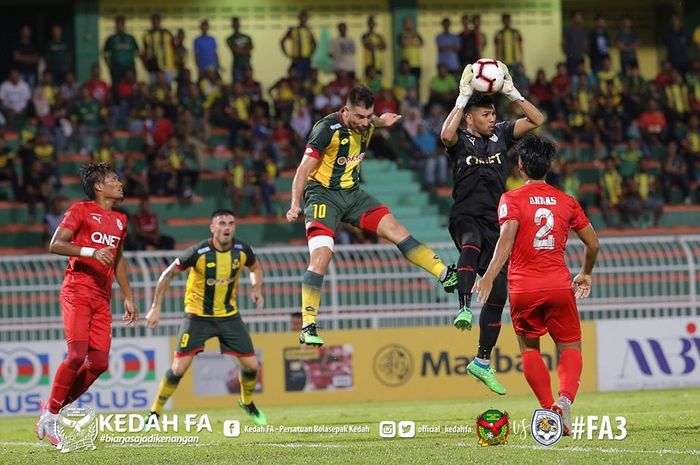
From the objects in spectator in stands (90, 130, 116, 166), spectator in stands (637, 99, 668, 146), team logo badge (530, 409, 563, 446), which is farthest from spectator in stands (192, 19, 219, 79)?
team logo badge (530, 409, 563, 446)

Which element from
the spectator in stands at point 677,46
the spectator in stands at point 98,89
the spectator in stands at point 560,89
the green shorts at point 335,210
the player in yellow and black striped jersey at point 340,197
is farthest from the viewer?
the spectator in stands at point 677,46

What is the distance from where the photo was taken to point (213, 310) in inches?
572

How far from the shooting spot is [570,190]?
Answer: 23109 millimetres

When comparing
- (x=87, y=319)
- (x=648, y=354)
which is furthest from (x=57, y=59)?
(x=87, y=319)

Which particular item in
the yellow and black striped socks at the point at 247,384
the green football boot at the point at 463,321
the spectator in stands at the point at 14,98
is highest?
the spectator in stands at the point at 14,98

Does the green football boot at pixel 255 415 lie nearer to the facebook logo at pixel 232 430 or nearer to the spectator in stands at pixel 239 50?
the facebook logo at pixel 232 430

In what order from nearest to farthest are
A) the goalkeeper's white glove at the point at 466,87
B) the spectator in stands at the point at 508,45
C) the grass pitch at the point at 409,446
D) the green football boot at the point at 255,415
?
1. the grass pitch at the point at 409,446
2. the goalkeeper's white glove at the point at 466,87
3. the green football boot at the point at 255,415
4. the spectator in stands at the point at 508,45

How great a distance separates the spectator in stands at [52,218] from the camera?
20938mm

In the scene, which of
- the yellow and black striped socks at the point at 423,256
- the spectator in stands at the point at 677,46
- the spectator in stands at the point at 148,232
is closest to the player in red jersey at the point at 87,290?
the yellow and black striped socks at the point at 423,256

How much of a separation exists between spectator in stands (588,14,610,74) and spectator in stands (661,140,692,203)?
2.95 meters

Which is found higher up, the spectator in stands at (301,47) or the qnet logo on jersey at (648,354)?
the spectator in stands at (301,47)

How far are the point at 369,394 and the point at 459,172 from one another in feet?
24.8

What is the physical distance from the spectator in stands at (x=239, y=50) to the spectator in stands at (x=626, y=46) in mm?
7541

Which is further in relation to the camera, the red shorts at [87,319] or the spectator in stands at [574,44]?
the spectator in stands at [574,44]
